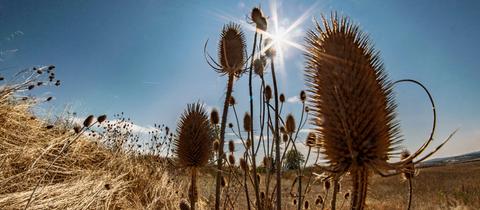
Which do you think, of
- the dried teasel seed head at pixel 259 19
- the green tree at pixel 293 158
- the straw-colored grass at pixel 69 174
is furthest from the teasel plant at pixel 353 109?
the straw-colored grass at pixel 69 174

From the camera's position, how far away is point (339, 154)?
1536mm

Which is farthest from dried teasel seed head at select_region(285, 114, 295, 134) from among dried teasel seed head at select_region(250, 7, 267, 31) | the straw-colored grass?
the straw-colored grass

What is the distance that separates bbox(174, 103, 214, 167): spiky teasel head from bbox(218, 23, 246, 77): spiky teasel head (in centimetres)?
57

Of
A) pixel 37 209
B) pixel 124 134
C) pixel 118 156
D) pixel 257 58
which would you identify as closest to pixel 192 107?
pixel 257 58

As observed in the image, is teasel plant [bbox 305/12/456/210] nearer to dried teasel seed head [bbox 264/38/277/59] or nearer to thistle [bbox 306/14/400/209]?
thistle [bbox 306/14/400/209]

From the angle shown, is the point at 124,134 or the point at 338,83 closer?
the point at 338,83

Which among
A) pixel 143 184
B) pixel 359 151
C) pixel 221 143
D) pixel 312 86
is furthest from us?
pixel 143 184

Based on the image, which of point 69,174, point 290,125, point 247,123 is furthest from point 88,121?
point 69,174

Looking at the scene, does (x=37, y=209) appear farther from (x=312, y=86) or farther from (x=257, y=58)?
(x=312, y=86)

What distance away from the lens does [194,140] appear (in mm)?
3219

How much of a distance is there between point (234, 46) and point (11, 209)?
261cm

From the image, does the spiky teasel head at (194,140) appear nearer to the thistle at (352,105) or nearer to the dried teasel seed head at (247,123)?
the dried teasel seed head at (247,123)

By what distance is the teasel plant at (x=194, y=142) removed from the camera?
10.4 feet

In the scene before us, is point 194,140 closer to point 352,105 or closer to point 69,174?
point 352,105
